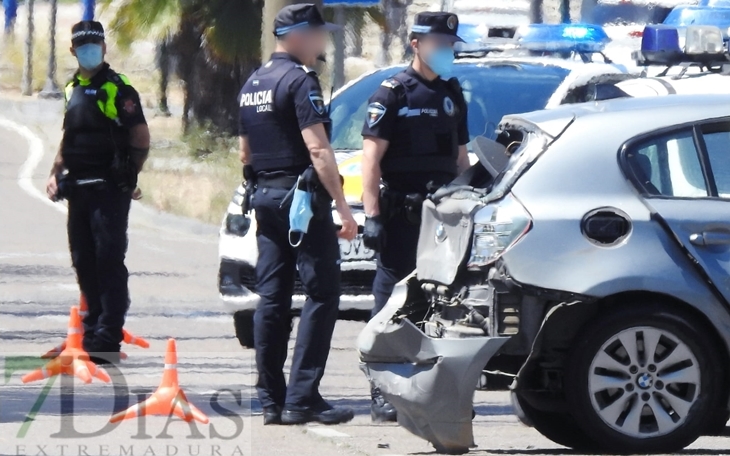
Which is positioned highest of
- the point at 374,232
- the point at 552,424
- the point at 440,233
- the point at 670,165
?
the point at 670,165

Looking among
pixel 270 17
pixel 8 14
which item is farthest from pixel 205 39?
pixel 8 14

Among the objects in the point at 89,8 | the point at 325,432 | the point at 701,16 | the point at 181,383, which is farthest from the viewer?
the point at 89,8

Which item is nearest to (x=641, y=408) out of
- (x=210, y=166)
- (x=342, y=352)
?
(x=342, y=352)

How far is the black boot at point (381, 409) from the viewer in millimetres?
7785

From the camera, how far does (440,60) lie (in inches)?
317

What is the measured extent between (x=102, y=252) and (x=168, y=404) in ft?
6.85

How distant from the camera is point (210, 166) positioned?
78.8 feet

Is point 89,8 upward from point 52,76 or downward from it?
upward

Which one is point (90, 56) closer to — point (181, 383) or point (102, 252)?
point (102, 252)

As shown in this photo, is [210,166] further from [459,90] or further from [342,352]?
[459,90]

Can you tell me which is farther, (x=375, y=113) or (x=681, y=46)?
(x=681, y=46)

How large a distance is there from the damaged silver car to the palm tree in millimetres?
16158

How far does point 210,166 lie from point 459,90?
1613cm

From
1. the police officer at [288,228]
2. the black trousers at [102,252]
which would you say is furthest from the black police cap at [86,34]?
the police officer at [288,228]
